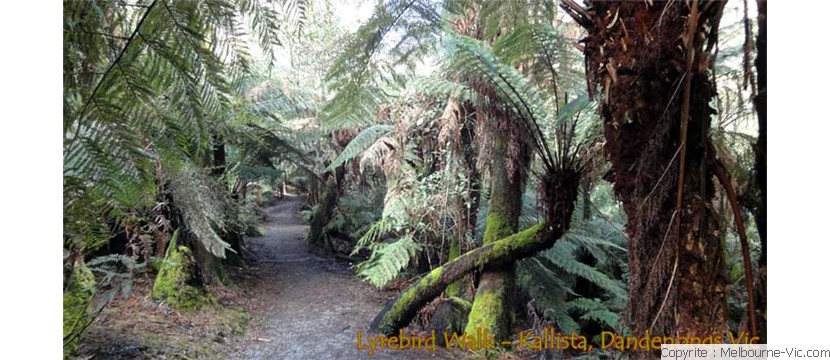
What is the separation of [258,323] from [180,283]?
493mm

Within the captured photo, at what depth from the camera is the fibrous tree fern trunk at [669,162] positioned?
58cm

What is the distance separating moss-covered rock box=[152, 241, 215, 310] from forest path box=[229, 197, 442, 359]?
35 centimetres

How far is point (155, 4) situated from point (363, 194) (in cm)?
386

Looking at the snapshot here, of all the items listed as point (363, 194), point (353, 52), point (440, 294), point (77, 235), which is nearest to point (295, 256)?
point (363, 194)

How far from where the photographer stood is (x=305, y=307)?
2768 mm

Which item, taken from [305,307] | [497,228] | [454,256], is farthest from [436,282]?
[305,307]

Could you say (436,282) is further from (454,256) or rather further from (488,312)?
(454,256)

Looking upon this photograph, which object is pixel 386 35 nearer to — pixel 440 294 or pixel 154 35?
pixel 154 35

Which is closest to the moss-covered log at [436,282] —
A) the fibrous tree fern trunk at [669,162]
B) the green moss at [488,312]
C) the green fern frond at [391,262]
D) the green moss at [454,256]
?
the green moss at [488,312]

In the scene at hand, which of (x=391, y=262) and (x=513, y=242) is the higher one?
(x=513, y=242)

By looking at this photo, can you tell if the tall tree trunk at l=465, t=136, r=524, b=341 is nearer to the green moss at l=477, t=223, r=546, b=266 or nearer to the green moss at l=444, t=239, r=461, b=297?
the green moss at l=477, t=223, r=546, b=266

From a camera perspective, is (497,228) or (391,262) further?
(391,262)

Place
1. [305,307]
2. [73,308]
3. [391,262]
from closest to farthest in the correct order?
[73,308] < [391,262] < [305,307]

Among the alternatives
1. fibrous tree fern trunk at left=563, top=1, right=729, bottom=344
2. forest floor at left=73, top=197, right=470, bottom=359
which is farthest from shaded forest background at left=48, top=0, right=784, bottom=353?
forest floor at left=73, top=197, right=470, bottom=359
